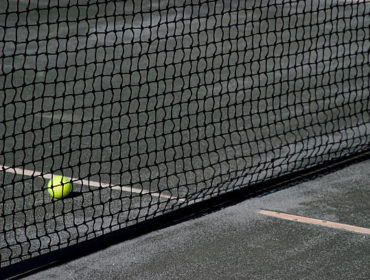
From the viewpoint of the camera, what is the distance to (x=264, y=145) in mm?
9812

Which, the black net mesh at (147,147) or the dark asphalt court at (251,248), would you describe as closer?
the dark asphalt court at (251,248)


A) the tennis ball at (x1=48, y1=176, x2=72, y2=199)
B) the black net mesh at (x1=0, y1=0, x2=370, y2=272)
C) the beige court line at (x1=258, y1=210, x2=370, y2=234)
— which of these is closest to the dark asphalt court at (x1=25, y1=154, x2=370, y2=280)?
the beige court line at (x1=258, y1=210, x2=370, y2=234)

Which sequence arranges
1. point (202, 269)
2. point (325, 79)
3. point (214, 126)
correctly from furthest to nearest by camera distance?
1. point (325, 79)
2. point (214, 126)
3. point (202, 269)

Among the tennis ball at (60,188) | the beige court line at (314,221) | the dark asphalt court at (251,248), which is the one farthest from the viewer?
the tennis ball at (60,188)

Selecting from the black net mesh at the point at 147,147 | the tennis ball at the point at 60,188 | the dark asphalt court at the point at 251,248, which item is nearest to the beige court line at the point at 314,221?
the dark asphalt court at the point at 251,248

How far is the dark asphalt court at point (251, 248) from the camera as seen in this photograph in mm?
6684

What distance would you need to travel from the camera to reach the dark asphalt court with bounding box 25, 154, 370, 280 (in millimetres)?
6684

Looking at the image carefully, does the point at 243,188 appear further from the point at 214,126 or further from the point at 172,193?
the point at 214,126

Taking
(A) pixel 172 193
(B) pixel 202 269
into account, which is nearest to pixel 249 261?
(B) pixel 202 269

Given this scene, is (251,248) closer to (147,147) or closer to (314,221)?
(314,221)

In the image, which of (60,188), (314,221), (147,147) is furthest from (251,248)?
(147,147)

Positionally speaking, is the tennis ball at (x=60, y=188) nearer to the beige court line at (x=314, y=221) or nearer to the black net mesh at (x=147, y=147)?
the black net mesh at (x=147, y=147)

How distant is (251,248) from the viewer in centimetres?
712

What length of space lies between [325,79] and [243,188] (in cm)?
469
